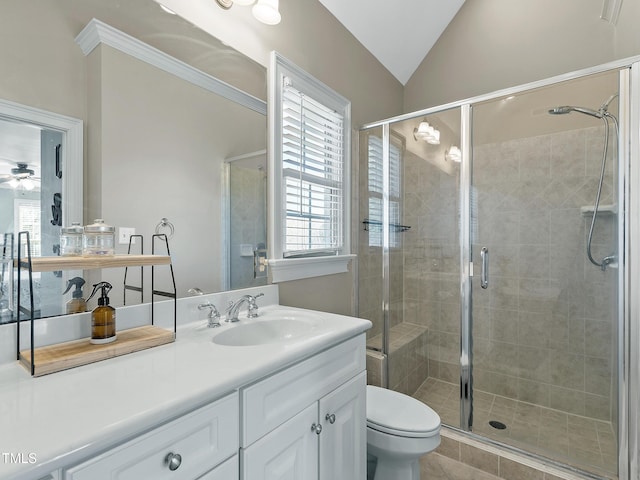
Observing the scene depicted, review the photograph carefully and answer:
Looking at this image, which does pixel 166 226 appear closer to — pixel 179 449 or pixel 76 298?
pixel 76 298

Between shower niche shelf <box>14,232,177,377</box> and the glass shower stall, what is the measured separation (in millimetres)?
1620

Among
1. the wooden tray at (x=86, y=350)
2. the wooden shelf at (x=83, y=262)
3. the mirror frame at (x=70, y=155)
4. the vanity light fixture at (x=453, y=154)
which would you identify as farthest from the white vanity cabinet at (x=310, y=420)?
the vanity light fixture at (x=453, y=154)

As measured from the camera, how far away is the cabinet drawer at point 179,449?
0.58m

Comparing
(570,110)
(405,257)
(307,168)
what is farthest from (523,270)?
(307,168)

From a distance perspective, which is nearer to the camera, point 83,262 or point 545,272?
point 83,262

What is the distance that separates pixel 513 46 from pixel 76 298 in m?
3.14

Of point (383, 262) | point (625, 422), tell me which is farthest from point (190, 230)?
point (625, 422)

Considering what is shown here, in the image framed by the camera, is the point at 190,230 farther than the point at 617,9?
No

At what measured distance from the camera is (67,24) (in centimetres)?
99

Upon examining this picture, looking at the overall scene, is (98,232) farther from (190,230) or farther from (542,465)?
(542,465)

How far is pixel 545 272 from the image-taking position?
81.6 inches

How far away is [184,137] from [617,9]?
8.74ft

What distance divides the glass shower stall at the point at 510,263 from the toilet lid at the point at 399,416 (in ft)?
2.05

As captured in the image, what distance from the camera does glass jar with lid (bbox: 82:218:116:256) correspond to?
965 millimetres
